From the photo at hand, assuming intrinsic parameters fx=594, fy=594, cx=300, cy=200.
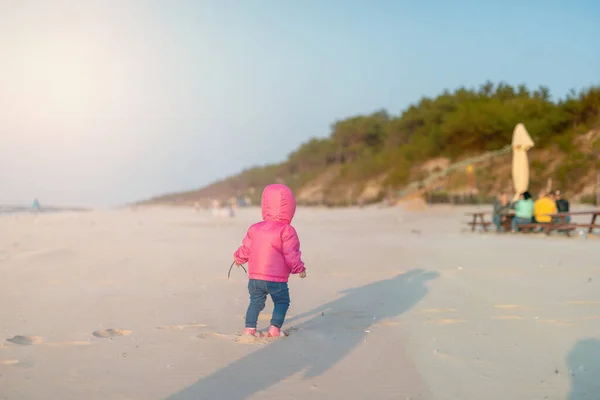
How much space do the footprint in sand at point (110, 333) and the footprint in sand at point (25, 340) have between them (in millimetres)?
445

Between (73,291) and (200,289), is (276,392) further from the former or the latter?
(73,291)

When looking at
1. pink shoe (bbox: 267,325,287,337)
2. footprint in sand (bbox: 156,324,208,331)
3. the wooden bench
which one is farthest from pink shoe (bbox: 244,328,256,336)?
the wooden bench

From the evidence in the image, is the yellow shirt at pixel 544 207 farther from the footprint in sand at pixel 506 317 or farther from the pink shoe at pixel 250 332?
the pink shoe at pixel 250 332

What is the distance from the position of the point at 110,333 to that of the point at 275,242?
1.64 meters

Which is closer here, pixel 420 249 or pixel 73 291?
pixel 73 291

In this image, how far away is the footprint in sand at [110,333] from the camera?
16.7ft

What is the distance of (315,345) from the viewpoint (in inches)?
190

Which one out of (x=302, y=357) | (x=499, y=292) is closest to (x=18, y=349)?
(x=302, y=357)

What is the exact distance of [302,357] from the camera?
4.45m

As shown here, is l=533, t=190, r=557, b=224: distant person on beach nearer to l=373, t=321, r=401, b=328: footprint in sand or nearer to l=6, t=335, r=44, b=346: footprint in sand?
l=373, t=321, r=401, b=328: footprint in sand

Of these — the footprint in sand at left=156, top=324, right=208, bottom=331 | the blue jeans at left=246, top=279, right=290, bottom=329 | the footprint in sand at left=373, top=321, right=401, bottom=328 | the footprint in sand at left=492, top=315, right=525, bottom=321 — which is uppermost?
the blue jeans at left=246, top=279, right=290, bottom=329

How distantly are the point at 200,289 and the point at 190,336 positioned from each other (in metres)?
2.54

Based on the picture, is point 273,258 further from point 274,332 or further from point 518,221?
point 518,221

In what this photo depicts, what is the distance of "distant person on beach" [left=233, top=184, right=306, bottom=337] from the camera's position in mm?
5121
